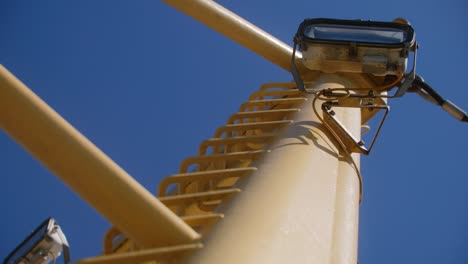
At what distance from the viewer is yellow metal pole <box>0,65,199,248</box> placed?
104 inches

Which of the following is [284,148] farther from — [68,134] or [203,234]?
[68,134]

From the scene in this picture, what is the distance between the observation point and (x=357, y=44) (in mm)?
3971

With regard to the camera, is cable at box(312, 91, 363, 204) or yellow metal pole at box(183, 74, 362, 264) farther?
cable at box(312, 91, 363, 204)

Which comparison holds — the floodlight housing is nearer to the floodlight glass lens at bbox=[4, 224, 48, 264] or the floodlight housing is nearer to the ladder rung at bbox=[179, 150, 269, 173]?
the ladder rung at bbox=[179, 150, 269, 173]

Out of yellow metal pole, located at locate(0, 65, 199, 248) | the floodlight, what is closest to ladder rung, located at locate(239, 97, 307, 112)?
the floodlight

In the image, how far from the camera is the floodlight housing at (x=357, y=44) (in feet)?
13.0

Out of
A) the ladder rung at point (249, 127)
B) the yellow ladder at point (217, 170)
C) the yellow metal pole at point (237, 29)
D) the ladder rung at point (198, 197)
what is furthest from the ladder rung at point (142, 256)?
the yellow metal pole at point (237, 29)

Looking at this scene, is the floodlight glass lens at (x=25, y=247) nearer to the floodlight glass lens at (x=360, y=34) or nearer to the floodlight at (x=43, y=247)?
the floodlight at (x=43, y=247)

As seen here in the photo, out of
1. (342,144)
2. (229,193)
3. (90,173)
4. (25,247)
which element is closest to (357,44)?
(342,144)

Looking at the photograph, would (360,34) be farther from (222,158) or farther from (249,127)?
(249,127)

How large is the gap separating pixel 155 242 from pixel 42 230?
5.78 ft

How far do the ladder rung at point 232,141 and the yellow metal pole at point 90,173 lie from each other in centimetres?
169

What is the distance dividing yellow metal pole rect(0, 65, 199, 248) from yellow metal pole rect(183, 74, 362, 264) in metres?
0.16

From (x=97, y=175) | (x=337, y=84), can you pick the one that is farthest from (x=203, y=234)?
(x=337, y=84)
